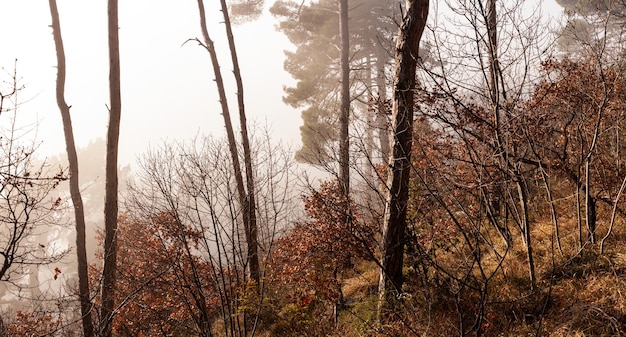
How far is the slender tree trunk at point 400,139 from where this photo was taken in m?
4.31

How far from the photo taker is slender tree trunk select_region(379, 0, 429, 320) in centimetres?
431

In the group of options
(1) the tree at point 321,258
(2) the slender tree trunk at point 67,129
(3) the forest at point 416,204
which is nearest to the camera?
(3) the forest at point 416,204

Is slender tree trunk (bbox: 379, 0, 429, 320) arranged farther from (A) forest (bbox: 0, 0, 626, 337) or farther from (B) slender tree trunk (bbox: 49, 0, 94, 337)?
(B) slender tree trunk (bbox: 49, 0, 94, 337)

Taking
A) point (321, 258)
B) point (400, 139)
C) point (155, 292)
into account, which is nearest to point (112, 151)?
point (155, 292)

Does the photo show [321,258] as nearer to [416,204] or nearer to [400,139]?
[416,204]

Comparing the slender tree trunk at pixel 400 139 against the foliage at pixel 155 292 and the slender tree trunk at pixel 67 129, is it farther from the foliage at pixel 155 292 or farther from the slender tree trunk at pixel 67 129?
the slender tree trunk at pixel 67 129

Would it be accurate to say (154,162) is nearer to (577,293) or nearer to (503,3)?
(503,3)

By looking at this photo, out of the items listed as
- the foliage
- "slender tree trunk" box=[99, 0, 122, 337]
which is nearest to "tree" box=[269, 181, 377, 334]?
the foliage

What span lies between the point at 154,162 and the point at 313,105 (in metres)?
14.4

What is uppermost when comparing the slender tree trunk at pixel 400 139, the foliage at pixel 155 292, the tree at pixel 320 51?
the tree at pixel 320 51

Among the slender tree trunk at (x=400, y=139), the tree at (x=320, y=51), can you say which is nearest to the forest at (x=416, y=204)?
the slender tree trunk at (x=400, y=139)

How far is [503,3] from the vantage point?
4531mm

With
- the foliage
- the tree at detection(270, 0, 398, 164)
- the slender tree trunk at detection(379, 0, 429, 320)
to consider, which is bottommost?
the foliage

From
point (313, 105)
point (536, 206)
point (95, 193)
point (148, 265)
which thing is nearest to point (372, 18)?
point (313, 105)
